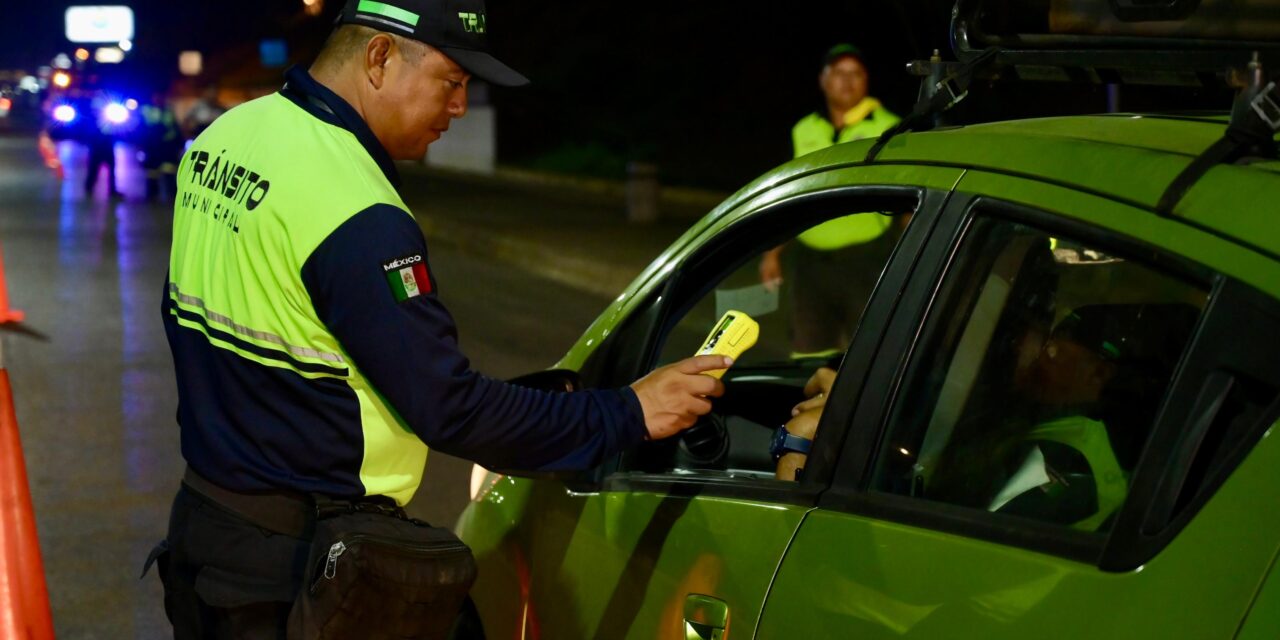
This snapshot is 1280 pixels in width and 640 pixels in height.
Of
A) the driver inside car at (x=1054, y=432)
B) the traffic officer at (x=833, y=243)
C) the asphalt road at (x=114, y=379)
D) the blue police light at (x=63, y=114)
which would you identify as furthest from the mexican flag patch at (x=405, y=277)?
the blue police light at (x=63, y=114)

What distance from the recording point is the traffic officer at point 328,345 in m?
2.47

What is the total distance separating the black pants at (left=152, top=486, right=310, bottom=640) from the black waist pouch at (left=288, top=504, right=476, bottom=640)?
114mm

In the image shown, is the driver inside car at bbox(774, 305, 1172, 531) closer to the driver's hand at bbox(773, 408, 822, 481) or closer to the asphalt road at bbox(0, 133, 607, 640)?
the driver's hand at bbox(773, 408, 822, 481)

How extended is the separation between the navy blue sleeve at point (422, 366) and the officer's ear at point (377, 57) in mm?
294

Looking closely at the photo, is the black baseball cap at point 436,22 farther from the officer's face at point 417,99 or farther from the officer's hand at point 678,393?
the officer's hand at point 678,393

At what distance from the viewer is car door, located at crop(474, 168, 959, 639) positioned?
2432 millimetres

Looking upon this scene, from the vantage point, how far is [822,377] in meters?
3.32

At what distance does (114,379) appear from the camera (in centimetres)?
976

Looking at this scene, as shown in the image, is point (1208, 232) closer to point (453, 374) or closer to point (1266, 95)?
point (1266, 95)

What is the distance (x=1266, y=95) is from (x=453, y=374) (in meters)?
1.24

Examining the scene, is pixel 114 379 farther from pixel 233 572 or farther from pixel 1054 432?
pixel 1054 432

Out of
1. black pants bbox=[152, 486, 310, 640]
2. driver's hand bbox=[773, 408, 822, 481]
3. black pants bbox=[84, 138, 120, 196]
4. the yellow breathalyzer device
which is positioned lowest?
black pants bbox=[84, 138, 120, 196]

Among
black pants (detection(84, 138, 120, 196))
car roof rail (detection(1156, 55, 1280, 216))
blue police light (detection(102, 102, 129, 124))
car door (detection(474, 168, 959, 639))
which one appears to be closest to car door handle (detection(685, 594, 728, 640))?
car door (detection(474, 168, 959, 639))

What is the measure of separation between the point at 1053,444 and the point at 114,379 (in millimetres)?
8357
